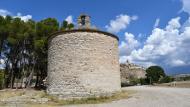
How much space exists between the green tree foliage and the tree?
70.2 ft

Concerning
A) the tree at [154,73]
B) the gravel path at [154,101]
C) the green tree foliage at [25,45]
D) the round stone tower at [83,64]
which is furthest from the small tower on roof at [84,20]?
the tree at [154,73]

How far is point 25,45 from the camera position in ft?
99.0

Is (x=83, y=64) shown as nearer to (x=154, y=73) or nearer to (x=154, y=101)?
(x=154, y=101)

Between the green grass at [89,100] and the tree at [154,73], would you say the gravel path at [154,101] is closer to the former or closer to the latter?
the green grass at [89,100]

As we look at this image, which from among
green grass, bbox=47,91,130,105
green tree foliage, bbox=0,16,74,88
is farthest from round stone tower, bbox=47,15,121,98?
green tree foliage, bbox=0,16,74,88

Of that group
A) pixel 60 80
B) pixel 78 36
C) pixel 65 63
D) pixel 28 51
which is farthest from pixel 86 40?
pixel 28 51

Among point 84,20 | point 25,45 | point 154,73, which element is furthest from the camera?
point 154,73

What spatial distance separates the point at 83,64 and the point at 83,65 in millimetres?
73

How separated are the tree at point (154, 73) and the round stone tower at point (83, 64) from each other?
26796 millimetres

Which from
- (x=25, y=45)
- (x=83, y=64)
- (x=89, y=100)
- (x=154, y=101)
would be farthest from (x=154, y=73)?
(x=154, y=101)

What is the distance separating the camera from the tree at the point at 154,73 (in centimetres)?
4675

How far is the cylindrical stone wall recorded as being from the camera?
19.6 meters

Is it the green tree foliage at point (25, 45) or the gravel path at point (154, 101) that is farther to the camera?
the green tree foliage at point (25, 45)

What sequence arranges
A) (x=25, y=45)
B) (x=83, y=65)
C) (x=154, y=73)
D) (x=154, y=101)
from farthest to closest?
(x=154, y=73) → (x=25, y=45) → (x=83, y=65) → (x=154, y=101)
